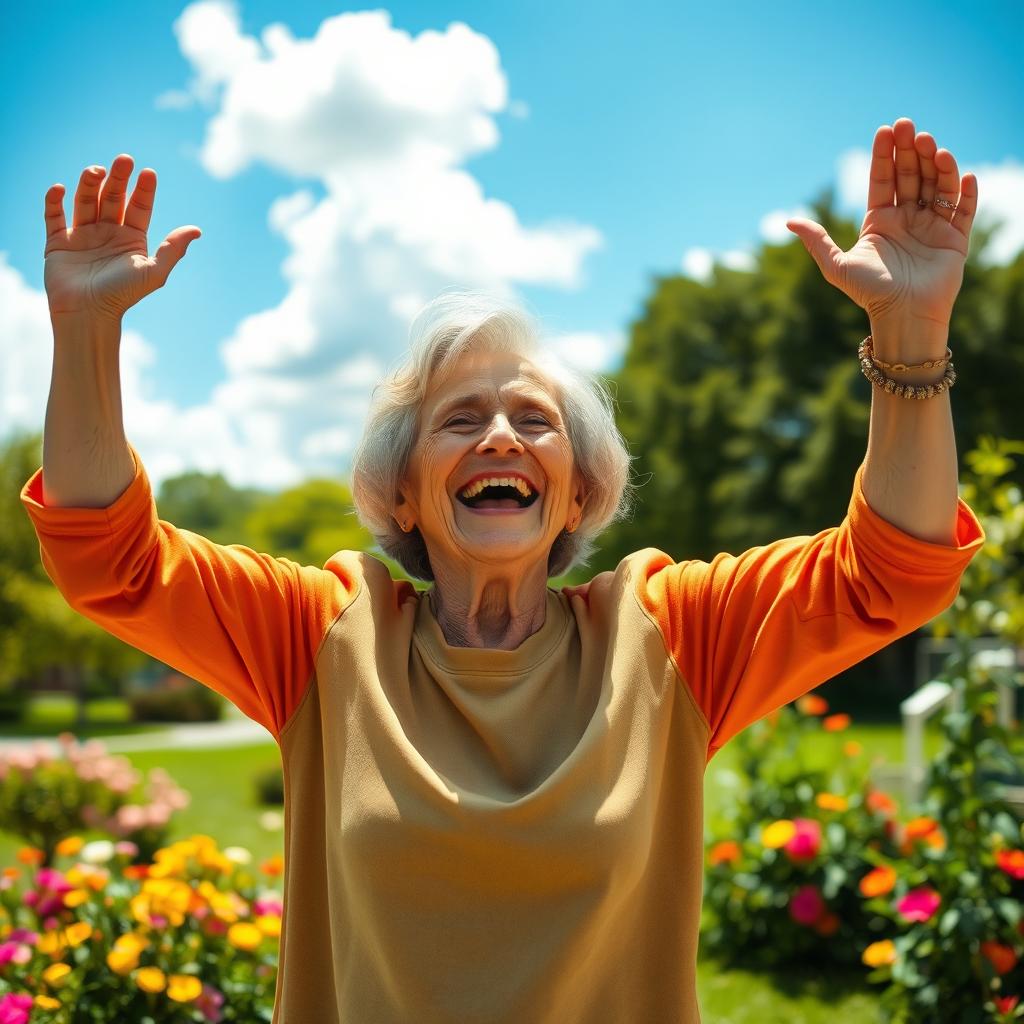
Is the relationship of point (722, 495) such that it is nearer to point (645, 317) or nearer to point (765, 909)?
point (645, 317)

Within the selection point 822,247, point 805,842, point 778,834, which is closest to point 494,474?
point 822,247

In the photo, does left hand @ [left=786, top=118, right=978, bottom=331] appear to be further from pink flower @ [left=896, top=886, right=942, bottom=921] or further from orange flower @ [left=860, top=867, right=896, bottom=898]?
orange flower @ [left=860, top=867, right=896, bottom=898]

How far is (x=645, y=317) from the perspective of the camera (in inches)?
1173

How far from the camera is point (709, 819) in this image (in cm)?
627

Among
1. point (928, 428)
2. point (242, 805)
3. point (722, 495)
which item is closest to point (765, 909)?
point (928, 428)

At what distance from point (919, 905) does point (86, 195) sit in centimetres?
351

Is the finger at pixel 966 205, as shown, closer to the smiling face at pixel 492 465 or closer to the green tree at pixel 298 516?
the smiling face at pixel 492 465

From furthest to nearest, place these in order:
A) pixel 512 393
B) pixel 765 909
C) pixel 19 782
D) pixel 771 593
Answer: pixel 19 782
pixel 765 909
pixel 512 393
pixel 771 593

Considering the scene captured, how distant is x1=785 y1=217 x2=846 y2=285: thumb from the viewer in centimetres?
182

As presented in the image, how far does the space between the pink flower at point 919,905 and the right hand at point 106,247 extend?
3.33 meters

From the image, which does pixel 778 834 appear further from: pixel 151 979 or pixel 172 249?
pixel 172 249

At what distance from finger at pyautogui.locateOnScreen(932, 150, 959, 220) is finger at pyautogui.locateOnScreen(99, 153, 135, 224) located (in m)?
1.31

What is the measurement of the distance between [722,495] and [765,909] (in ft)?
65.3

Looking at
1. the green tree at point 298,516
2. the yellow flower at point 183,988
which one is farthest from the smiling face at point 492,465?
the green tree at point 298,516
